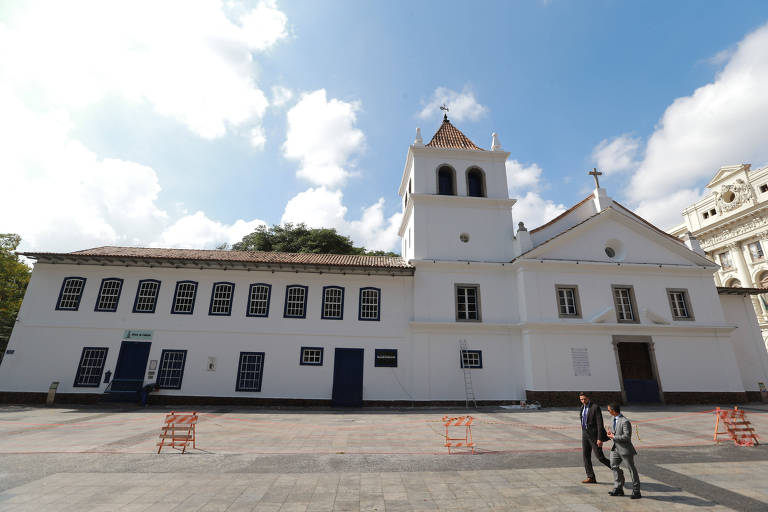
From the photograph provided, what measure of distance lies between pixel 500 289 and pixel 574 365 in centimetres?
538

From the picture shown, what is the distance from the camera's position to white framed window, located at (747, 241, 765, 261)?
37.8 meters

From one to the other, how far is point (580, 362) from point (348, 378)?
12322 mm

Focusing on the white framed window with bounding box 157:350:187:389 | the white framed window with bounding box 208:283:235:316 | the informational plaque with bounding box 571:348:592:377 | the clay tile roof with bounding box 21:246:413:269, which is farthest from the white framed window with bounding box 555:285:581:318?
the white framed window with bounding box 157:350:187:389

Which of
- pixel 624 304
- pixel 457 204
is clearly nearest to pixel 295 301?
pixel 457 204

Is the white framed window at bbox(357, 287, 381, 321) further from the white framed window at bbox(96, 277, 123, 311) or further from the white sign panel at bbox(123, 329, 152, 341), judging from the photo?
the white framed window at bbox(96, 277, 123, 311)

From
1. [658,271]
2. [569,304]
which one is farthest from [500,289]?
[658,271]

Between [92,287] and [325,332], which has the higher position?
[92,287]

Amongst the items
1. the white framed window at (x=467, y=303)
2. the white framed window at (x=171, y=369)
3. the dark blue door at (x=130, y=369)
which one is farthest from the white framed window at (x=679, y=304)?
the dark blue door at (x=130, y=369)

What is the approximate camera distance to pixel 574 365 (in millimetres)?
18266

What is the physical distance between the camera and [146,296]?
19.0m

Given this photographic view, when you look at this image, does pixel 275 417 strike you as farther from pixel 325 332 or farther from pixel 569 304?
pixel 569 304

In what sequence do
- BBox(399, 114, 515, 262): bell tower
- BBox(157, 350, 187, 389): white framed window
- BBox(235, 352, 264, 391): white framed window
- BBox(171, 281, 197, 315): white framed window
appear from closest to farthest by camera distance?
1. BBox(157, 350, 187, 389): white framed window
2. BBox(235, 352, 264, 391): white framed window
3. BBox(171, 281, 197, 315): white framed window
4. BBox(399, 114, 515, 262): bell tower

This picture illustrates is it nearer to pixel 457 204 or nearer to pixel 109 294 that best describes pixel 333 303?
pixel 457 204

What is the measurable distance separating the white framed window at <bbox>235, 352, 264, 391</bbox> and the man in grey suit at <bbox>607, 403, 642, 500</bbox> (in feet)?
52.3
